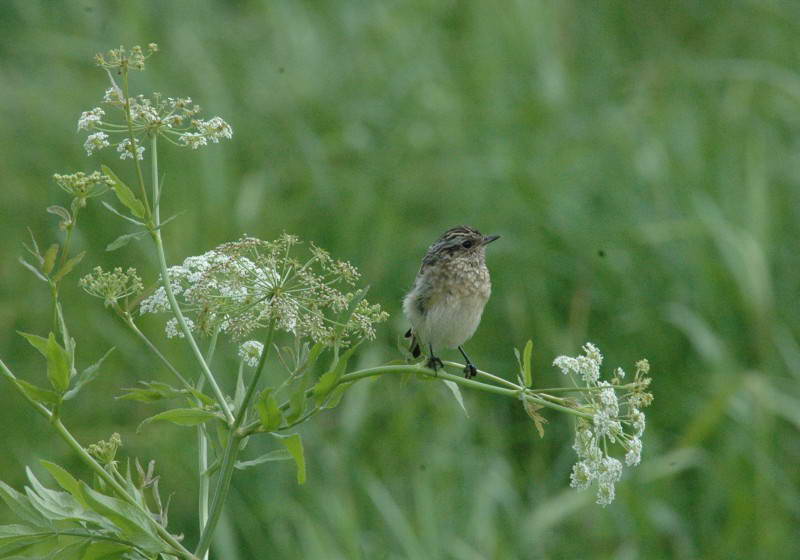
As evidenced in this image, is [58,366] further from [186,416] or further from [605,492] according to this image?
[605,492]

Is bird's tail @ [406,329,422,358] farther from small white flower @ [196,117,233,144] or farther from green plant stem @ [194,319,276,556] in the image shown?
green plant stem @ [194,319,276,556]

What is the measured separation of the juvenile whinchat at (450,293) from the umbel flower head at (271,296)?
167cm

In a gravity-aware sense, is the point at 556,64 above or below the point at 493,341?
above

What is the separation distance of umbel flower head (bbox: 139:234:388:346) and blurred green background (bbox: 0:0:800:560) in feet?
12.2

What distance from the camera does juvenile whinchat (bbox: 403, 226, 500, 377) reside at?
13.6 feet

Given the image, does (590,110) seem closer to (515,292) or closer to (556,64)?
(556,64)

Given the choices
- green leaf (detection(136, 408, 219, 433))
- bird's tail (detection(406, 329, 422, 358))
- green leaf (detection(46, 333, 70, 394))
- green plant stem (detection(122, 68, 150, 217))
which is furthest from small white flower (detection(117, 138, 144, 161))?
bird's tail (detection(406, 329, 422, 358))

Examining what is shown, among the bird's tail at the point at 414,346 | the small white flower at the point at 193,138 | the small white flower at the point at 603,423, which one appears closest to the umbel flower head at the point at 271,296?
the small white flower at the point at 193,138

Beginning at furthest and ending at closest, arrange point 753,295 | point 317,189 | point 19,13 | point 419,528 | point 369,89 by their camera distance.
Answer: point 19,13 → point 369,89 → point 317,189 → point 753,295 → point 419,528

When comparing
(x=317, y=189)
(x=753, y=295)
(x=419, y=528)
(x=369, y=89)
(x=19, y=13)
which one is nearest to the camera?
(x=419, y=528)

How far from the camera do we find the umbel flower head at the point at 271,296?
2.29 meters

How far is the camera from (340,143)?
8.24 metres

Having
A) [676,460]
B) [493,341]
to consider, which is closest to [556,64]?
[493,341]

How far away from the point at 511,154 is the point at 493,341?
63.2 inches
